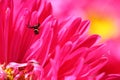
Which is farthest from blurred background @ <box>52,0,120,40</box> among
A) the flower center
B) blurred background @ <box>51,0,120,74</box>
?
the flower center

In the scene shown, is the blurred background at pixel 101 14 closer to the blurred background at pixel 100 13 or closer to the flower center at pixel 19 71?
the blurred background at pixel 100 13

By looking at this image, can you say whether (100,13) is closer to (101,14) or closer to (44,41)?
(101,14)

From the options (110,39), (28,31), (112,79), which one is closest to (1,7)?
(28,31)

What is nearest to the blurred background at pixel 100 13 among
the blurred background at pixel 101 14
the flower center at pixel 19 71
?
the blurred background at pixel 101 14

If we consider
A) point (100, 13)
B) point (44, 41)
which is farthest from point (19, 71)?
point (100, 13)

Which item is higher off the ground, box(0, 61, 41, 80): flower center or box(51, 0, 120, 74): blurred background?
box(51, 0, 120, 74): blurred background

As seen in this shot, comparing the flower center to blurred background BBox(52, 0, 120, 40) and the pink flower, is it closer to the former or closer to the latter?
the pink flower
